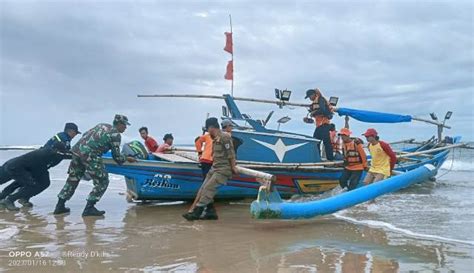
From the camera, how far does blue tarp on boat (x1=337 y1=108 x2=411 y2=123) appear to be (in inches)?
424

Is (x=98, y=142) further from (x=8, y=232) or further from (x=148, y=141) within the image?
(x=148, y=141)

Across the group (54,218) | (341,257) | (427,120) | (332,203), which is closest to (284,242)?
(341,257)

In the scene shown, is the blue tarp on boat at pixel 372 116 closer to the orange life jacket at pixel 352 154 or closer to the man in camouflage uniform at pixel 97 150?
the orange life jacket at pixel 352 154

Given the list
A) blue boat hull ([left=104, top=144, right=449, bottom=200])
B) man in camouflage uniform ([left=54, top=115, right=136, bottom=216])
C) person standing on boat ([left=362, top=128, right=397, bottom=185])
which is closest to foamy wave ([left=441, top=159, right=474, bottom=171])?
blue boat hull ([left=104, top=144, right=449, bottom=200])

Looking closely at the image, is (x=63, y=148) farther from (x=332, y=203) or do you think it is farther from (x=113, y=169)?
(x=332, y=203)

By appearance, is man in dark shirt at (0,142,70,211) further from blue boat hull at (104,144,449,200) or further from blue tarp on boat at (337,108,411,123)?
blue tarp on boat at (337,108,411,123)

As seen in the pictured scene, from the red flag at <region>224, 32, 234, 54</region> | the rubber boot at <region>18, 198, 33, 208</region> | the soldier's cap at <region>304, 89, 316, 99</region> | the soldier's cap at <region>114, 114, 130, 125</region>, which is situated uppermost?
the red flag at <region>224, 32, 234, 54</region>

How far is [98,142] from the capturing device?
709cm

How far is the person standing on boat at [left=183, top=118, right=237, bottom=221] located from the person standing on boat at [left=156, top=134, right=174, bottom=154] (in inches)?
137

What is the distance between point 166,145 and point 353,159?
421 cm

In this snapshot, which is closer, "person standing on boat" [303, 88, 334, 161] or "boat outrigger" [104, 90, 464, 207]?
"boat outrigger" [104, 90, 464, 207]

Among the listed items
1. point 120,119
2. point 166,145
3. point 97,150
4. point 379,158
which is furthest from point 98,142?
point 379,158

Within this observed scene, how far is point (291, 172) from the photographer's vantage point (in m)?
9.30

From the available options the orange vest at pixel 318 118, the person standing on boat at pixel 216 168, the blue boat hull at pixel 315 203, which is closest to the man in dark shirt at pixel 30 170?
the person standing on boat at pixel 216 168
